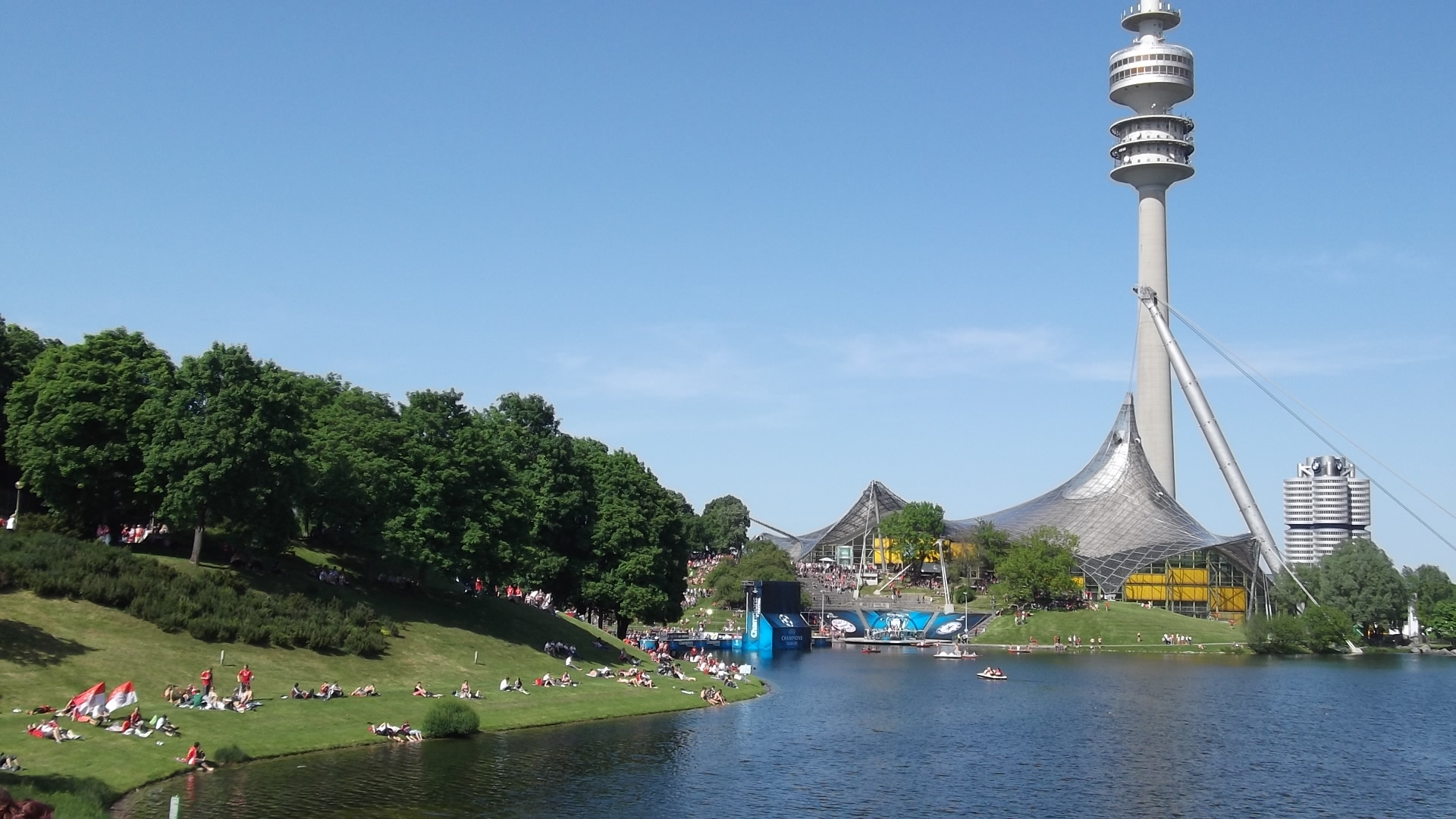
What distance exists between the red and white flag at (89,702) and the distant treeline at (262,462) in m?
17.7

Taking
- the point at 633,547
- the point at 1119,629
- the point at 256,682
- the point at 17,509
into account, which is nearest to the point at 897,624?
the point at 1119,629

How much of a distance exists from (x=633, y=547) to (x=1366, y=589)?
85606 mm

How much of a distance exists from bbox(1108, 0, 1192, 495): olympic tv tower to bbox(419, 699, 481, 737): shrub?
488 ft

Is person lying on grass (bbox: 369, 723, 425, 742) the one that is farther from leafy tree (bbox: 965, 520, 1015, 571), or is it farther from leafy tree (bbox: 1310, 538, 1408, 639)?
leafy tree (bbox: 965, 520, 1015, 571)

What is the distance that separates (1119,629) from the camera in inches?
4830

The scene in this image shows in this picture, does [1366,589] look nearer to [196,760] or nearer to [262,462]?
[262,462]

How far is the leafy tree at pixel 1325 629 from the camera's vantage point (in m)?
117

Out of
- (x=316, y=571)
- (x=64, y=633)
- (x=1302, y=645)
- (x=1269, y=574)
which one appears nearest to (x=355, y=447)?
(x=316, y=571)

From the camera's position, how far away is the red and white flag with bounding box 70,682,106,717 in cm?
3694

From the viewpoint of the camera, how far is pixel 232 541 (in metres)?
59.1

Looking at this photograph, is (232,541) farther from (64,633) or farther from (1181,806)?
(1181,806)

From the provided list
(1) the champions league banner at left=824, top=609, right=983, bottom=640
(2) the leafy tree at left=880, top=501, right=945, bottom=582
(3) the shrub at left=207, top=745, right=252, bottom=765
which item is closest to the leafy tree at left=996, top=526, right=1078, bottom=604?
(1) the champions league banner at left=824, top=609, right=983, bottom=640

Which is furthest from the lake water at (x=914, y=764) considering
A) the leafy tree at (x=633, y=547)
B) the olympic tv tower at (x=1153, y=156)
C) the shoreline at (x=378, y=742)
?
the olympic tv tower at (x=1153, y=156)

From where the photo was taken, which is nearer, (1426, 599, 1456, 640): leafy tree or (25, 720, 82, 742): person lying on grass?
(25, 720, 82, 742): person lying on grass
